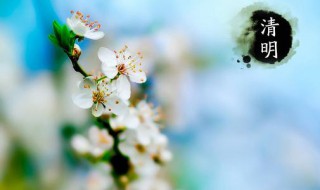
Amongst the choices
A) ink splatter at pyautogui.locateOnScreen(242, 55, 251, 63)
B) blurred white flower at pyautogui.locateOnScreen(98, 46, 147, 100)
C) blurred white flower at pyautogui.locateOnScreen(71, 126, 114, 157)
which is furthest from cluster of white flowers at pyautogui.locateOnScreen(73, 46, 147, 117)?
ink splatter at pyautogui.locateOnScreen(242, 55, 251, 63)

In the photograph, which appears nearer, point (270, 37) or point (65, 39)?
point (65, 39)

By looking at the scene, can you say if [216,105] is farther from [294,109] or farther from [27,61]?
[27,61]

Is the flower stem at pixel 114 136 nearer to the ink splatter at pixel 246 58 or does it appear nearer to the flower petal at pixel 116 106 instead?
the flower petal at pixel 116 106

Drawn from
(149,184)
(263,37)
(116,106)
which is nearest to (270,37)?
(263,37)

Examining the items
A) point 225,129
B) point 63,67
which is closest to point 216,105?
point 225,129

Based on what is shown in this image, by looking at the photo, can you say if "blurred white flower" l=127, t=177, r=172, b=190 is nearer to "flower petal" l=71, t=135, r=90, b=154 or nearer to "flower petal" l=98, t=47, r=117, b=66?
"flower petal" l=71, t=135, r=90, b=154

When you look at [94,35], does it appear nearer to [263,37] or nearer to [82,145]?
[82,145]
